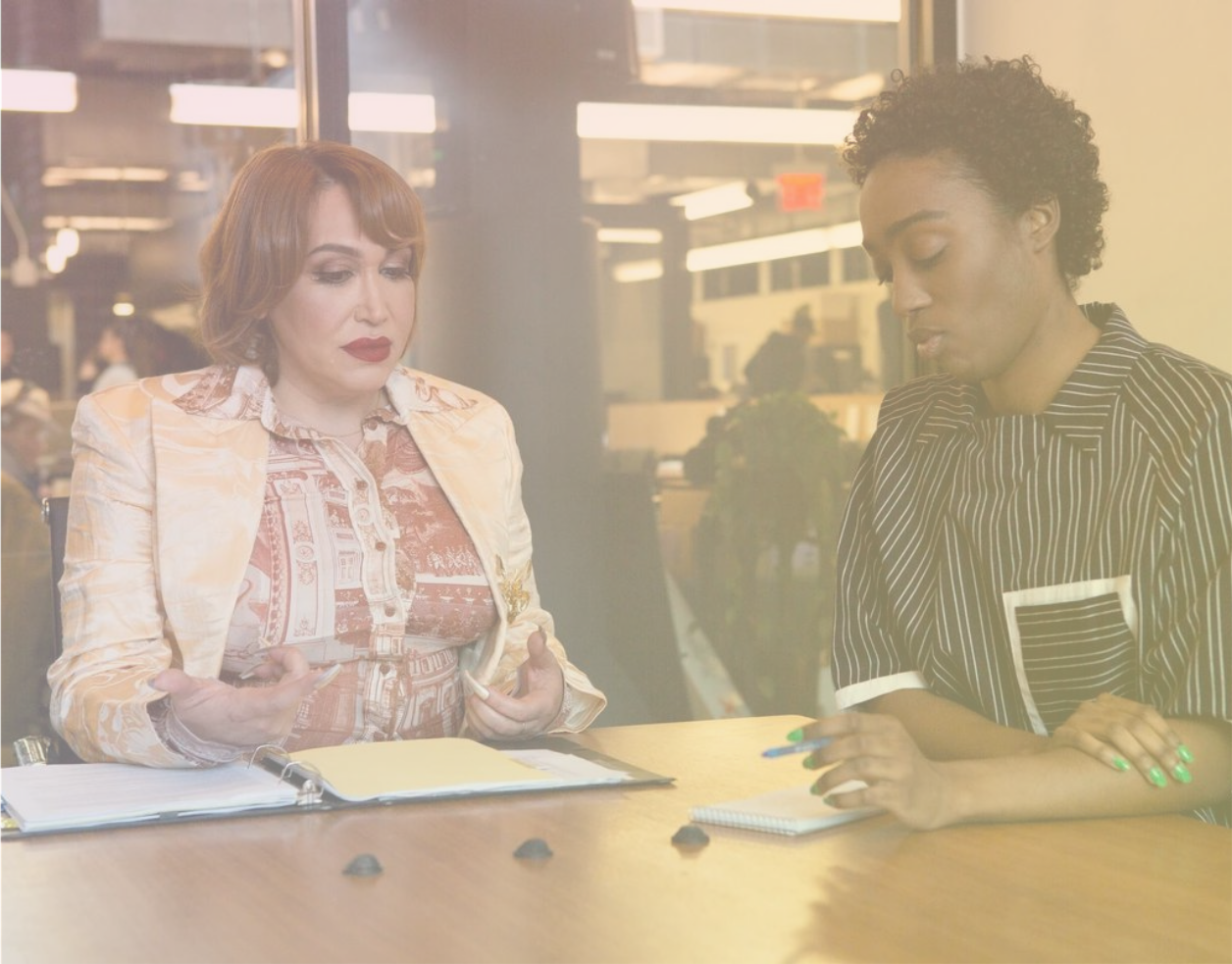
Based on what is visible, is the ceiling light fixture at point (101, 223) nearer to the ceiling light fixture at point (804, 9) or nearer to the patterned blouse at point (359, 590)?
the ceiling light fixture at point (804, 9)

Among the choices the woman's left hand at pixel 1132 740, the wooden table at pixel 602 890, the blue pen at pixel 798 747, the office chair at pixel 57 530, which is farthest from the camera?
the office chair at pixel 57 530

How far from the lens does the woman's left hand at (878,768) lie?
150cm

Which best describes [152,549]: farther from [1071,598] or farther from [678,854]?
[1071,598]

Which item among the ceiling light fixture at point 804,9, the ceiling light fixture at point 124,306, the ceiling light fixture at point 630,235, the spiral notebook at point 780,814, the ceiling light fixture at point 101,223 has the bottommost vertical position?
the spiral notebook at point 780,814

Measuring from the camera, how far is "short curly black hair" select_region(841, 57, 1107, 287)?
1950 mm

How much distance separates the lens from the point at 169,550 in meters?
2.12

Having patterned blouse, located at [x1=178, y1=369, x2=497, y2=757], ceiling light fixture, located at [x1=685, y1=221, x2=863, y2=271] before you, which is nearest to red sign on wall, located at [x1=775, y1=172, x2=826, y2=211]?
ceiling light fixture, located at [x1=685, y1=221, x2=863, y2=271]

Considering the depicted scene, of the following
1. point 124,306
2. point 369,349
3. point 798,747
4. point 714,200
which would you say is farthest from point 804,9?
point 798,747

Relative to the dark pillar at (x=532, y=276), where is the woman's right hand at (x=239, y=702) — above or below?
below

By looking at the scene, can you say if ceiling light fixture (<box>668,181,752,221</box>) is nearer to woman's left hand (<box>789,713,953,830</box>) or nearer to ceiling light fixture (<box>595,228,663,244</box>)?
ceiling light fixture (<box>595,228,663,244</box>)

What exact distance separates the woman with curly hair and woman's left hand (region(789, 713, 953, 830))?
0.07 meters

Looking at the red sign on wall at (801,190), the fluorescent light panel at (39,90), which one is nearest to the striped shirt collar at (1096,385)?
the red sign on wall at (801,190)

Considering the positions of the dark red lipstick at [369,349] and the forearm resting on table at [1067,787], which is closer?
the forearm resting on table at [1067,787]

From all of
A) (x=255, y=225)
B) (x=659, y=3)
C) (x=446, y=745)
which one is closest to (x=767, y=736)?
(x=446, y=745)
